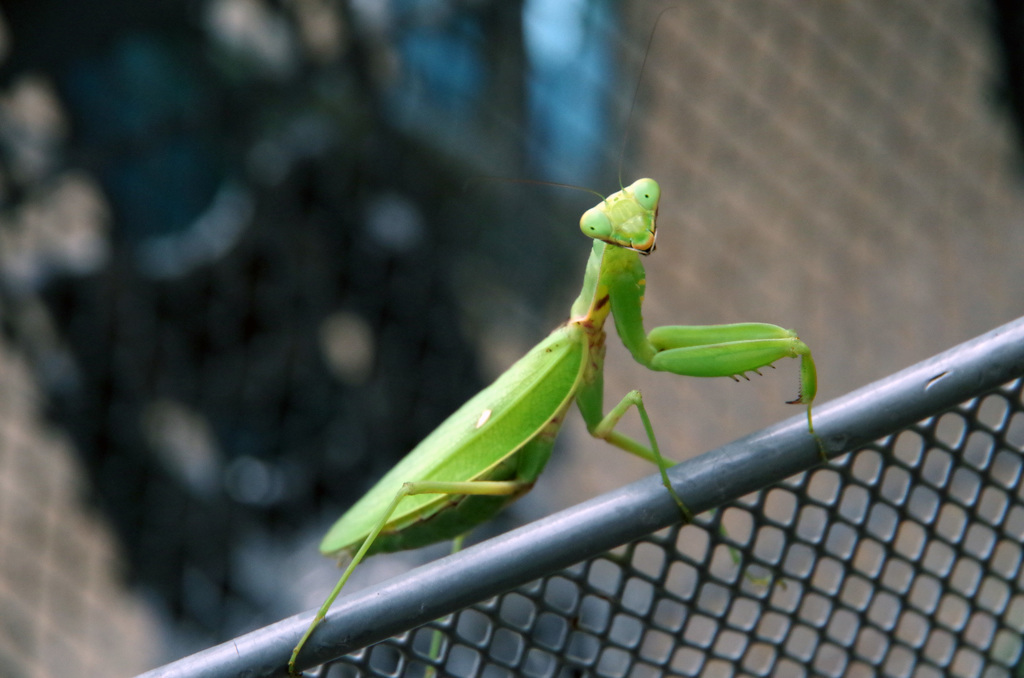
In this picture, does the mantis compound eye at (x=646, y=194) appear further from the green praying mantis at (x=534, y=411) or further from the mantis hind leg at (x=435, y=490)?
the mantis hind leg at (x=435, y=490)

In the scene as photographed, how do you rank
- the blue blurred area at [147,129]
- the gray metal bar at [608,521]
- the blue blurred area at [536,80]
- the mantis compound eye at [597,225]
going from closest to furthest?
the gray metal bar at [608,521] < the mantis compound eye at [597,225] < the blue blurred area at [147,129] < the blue blurred area at [536,80]

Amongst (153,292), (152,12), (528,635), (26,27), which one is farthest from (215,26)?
(528,635)

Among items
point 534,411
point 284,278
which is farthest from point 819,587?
point 284,278

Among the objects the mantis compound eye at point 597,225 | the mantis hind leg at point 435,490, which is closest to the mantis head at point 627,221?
the mantis compound eye at point 597,225

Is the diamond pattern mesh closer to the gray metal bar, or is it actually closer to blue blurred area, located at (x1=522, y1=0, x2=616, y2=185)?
the gray metal bar

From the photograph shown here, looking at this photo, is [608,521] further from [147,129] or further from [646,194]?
[147,129]

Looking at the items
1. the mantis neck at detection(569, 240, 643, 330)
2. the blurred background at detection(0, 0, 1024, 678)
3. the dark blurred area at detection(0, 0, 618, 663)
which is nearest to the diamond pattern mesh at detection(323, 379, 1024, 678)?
the mantis neck at detection(569, 240, 643, 330)

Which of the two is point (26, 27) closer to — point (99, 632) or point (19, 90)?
point (19, 90)

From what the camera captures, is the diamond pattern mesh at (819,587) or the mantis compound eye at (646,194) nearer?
the diamond pattern mesh at (819,587)
